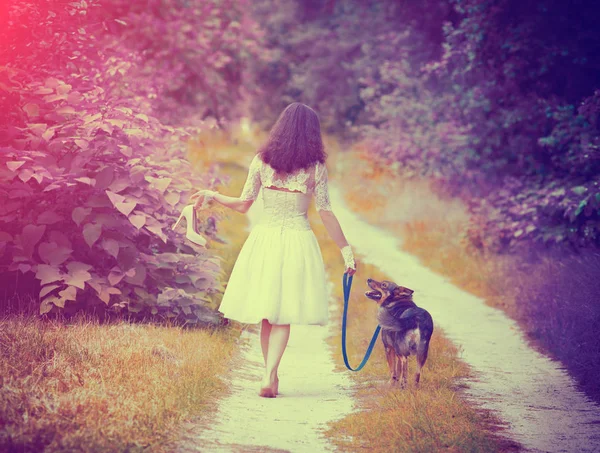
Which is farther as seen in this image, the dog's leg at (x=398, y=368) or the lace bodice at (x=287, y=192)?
the dog's leg at (x=398, y=368)

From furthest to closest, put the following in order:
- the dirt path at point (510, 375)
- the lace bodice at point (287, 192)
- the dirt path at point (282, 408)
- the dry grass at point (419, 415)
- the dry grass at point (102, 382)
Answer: the lace bodice at point (287, 192) < the dirt path at point (510, 375) < the dry grass at point (419, 415) < the dirt path at point (282, 408) < the dry grass at point (102, 382)

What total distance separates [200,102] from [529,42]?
12841mm

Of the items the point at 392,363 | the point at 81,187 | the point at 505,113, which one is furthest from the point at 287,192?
the point at 505,113

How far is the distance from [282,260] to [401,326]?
1104mm

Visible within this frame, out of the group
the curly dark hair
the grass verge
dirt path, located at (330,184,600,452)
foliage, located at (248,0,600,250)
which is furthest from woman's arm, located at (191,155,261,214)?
foliage, located at (248,0,600,250)

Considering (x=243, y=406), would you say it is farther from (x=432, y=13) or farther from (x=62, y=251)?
(x=432, y=13)

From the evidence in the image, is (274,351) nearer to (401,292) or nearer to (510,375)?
(401,292)

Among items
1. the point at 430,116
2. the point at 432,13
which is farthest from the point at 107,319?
the point at 432,13

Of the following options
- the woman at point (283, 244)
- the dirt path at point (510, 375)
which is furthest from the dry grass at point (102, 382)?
the dirt path at point (510, 375)

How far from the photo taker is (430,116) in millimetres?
19484

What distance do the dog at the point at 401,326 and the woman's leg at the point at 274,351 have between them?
2.49 feet

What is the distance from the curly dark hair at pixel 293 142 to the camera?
668 centimetres

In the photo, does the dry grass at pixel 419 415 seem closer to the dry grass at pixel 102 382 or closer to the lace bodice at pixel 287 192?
the dry grass at pixel 102 382

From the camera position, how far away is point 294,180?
6.79 metres
